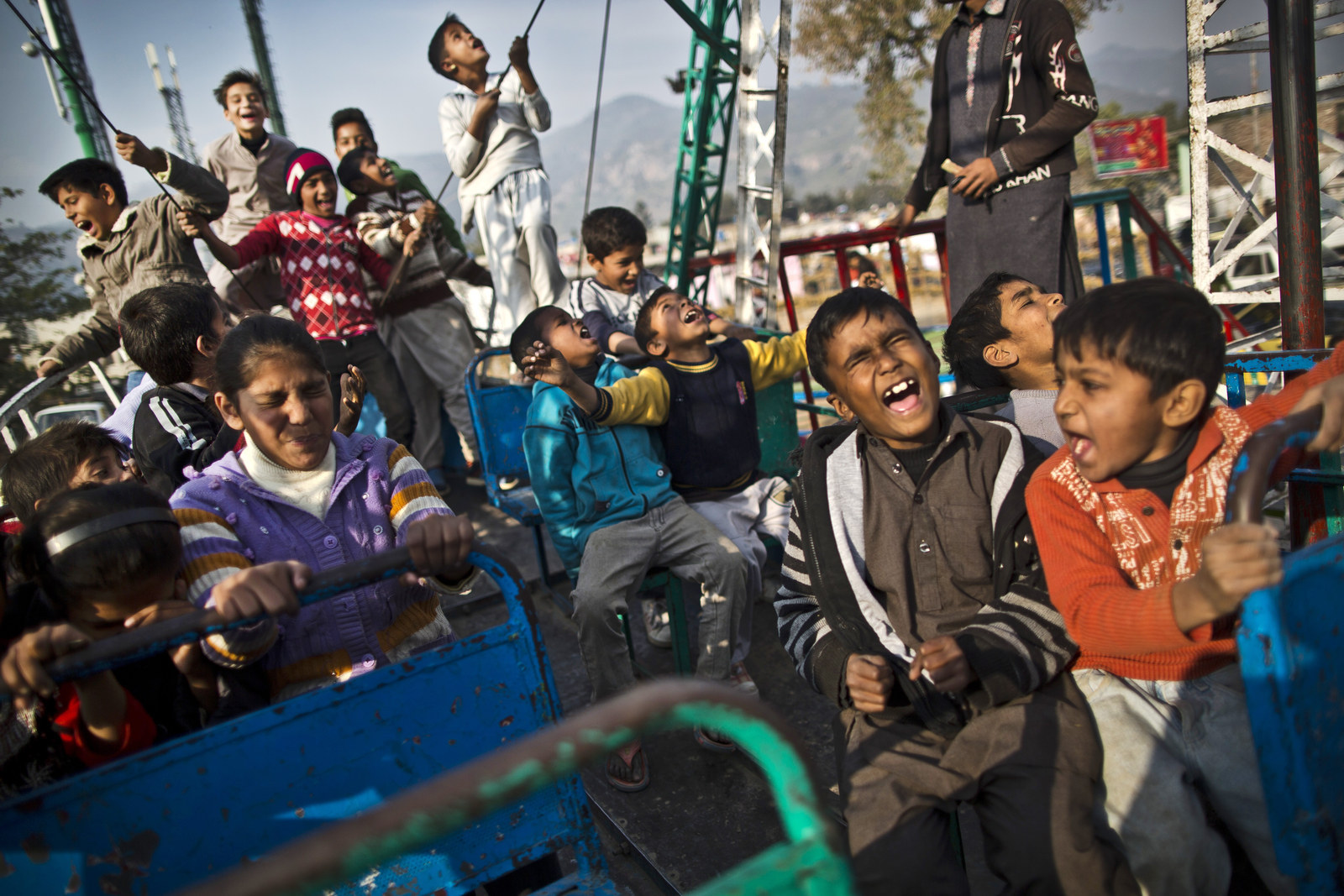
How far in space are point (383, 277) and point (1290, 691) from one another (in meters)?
4.89

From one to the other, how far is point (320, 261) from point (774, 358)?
2.82m

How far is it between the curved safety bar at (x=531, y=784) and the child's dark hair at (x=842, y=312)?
1.30 meters

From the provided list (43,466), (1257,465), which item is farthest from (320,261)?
(1257,465)

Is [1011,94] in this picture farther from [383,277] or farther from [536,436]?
[383,277]

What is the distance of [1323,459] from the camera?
2.29 m

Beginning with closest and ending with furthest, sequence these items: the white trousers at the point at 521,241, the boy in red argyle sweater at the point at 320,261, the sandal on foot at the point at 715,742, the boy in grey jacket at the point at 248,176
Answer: the sandal on foot at the point at 715,742
the boy in red argyle sweater at the point at 320,261
the boy in grey jacket at the point at 248,176
the white trousers at the point at 521,241

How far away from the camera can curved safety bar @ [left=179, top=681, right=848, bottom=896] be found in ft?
2.31

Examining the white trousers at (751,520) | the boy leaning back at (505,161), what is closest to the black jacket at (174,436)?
the white trousers at (751,520)

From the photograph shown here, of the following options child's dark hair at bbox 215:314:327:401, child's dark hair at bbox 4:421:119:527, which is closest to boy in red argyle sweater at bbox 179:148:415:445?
child's dark hair at bbox 4:421:119:527

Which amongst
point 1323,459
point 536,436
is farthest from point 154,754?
point 1323,459

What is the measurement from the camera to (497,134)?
5426mm

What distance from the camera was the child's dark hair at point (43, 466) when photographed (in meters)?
2.15

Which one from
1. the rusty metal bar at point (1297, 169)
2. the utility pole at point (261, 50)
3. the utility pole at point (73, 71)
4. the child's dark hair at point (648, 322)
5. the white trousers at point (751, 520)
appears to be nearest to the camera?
the rusty metal bar at point (1297, 169)

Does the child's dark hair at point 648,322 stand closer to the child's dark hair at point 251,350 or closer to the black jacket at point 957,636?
the black jacket at point 957,636
